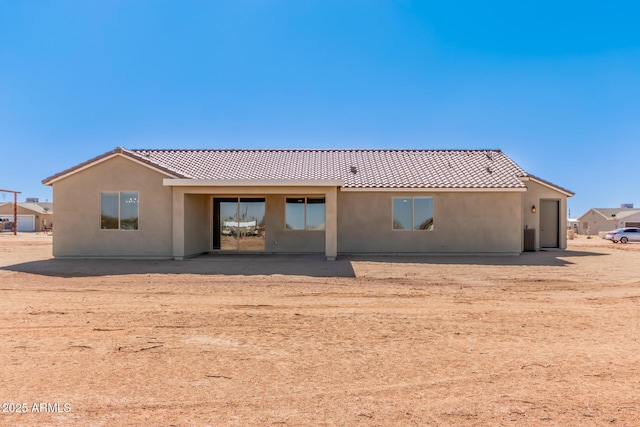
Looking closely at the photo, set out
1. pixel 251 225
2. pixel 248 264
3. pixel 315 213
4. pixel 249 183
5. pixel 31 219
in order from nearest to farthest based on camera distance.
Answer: pixel 248 264, pixel 249 183, pixel 315 213, pixel 251 225, pixel 31 219

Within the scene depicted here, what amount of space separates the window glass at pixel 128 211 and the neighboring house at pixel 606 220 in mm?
62230

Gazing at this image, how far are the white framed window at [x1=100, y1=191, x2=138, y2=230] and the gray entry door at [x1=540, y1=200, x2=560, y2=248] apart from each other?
1811 cm

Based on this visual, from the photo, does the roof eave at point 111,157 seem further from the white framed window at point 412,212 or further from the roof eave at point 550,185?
the roof eave at point 550,185

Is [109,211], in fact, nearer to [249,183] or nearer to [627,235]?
[249,183]

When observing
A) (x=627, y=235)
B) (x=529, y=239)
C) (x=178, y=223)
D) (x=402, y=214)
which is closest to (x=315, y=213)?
(x=402, y=214)

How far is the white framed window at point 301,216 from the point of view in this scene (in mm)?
17891

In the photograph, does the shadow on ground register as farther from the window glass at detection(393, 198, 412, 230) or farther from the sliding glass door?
the window glass at detection(393, 198, 412, 230)

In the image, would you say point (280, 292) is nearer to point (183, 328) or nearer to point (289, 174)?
point (183, 328)

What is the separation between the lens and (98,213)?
50.9ft

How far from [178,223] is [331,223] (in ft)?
17.5

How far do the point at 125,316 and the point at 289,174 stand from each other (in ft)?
40.2

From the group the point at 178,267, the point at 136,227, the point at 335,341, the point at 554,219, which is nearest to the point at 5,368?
the point at 335,341

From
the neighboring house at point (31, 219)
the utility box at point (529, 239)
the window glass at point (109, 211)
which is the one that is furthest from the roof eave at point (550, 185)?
the neighboring house at point (31, 219)

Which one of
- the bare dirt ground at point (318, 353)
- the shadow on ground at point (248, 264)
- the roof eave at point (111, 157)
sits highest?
the roof eave at point (111, 157)
